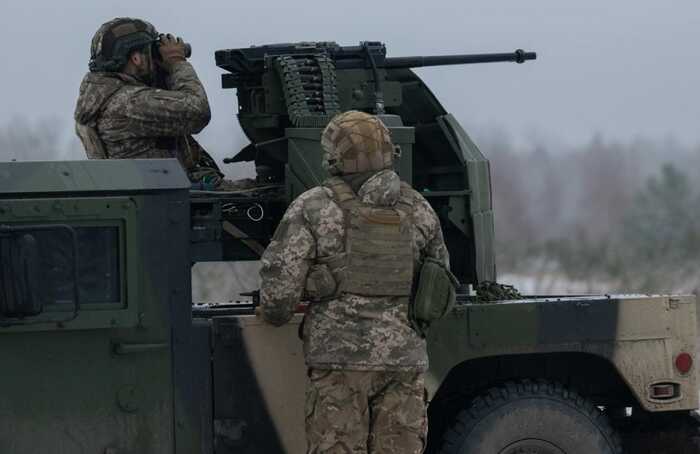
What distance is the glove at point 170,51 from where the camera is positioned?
7.18 m

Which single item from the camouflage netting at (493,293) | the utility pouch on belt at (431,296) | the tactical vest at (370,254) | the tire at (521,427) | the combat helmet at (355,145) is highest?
the combat helmet at (355,145)

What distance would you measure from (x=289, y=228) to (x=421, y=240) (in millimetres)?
515

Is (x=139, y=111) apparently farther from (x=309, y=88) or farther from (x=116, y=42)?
(x=309, y=88)

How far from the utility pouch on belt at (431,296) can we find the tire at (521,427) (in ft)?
2.20

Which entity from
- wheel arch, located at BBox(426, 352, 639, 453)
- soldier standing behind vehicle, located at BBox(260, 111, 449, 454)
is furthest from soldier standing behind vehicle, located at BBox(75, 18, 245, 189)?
wheel arch, located at BBox(426, 352, 639, 453)

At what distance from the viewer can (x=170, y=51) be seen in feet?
23.5

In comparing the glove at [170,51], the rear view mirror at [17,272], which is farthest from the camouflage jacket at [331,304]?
the glove at [170,51]

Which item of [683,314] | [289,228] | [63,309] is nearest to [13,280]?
[63,309]

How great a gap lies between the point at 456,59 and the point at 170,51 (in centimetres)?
147

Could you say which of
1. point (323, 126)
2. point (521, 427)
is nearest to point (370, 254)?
point (323, 126)

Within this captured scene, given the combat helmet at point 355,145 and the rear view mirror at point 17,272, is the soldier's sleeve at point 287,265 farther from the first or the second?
the rear view mirror at point 17,272

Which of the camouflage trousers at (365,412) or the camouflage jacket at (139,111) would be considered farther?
the camouflage jacket at (139,111)

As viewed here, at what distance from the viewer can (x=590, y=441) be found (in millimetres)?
6707

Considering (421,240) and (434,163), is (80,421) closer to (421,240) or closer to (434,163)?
(421,240)
